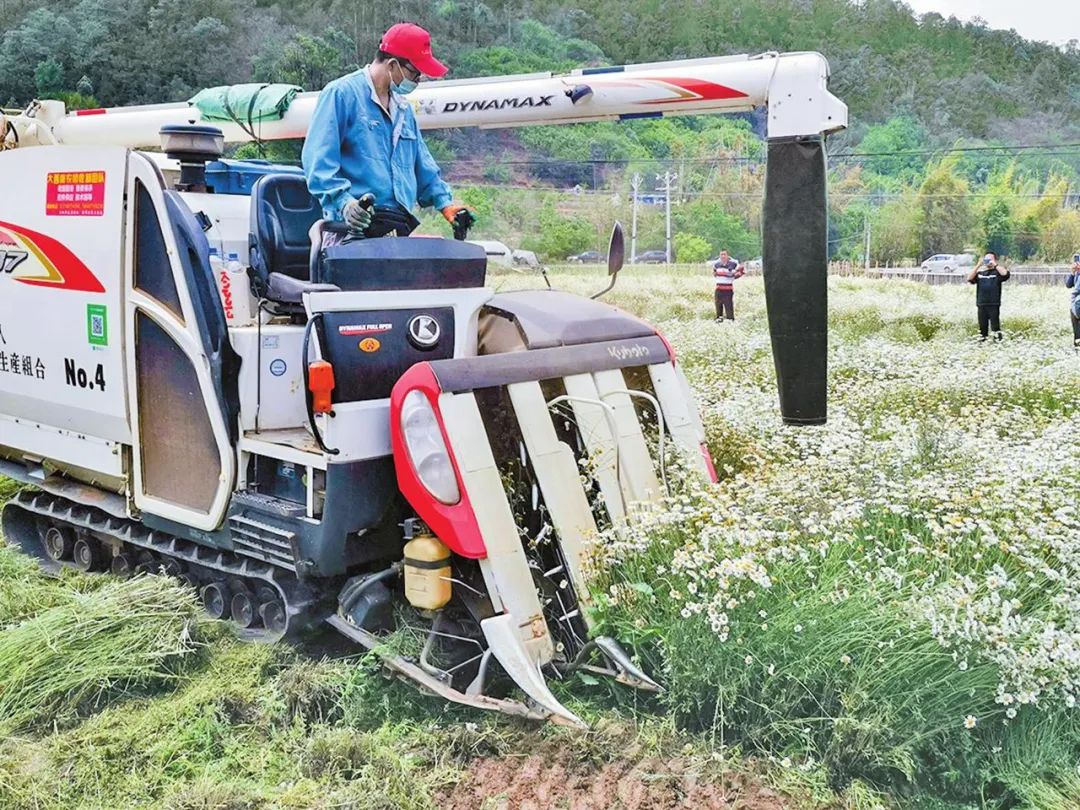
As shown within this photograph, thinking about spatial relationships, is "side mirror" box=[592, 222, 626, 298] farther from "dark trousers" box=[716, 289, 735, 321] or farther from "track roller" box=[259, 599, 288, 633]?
"dark trousers" box=[716, 289, 735, 321]

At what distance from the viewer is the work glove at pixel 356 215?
14.1ft

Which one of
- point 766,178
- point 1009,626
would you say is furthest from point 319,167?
point 1009,626

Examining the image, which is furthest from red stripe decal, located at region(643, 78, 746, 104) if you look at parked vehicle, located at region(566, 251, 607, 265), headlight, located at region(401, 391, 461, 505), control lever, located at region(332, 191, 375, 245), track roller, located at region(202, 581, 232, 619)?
parked vehicle, located at region(566, 251, 607, 265)

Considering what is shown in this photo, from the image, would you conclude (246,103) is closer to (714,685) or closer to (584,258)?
(714,685)

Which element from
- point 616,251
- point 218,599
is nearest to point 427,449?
point 218,599

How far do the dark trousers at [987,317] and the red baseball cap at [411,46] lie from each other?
36.8 ft

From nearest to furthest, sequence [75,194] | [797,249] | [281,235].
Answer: [797,249]
[75,194]
[281,235]

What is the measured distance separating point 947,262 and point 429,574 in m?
50.4

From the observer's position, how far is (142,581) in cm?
462

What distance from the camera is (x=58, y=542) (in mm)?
5695

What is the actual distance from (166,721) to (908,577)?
280cm

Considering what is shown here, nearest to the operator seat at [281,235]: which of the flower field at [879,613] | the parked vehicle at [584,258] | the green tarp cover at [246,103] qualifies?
the green tarp cover at [246,103]

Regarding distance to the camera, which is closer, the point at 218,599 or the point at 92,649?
the point at 92,649

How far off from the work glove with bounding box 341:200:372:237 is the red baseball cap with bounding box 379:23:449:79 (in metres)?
0.80
